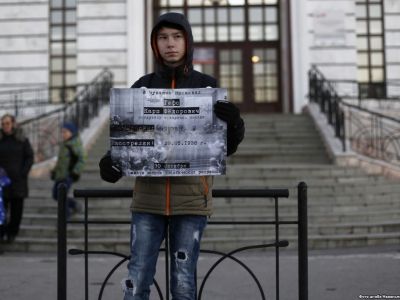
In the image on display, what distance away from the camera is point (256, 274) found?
7.02 meters

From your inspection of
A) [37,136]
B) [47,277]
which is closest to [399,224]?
[47,277]

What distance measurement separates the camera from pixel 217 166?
11.7 ft

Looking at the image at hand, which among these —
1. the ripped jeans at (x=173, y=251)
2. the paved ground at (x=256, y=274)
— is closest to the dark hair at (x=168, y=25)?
the ripped jeans at (x=173, y=251)

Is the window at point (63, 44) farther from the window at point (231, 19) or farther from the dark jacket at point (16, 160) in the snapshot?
the dark jacket at point (16, 160)

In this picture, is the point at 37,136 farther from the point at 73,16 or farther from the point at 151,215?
the point at 151,215

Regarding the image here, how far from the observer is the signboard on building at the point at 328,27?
64.4ft

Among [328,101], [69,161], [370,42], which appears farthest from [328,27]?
[69,161]

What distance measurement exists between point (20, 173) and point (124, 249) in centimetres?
204

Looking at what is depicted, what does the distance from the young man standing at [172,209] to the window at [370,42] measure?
57.8 ft

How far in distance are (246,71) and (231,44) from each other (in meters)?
1.08

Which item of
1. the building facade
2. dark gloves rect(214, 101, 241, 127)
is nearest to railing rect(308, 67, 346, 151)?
the building facade

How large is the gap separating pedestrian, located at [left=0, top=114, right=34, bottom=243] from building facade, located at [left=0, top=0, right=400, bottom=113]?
10295 mm

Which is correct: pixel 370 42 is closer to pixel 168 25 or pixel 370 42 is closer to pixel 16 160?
pixel 16 160

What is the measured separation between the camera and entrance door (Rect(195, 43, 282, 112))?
20750 mm
